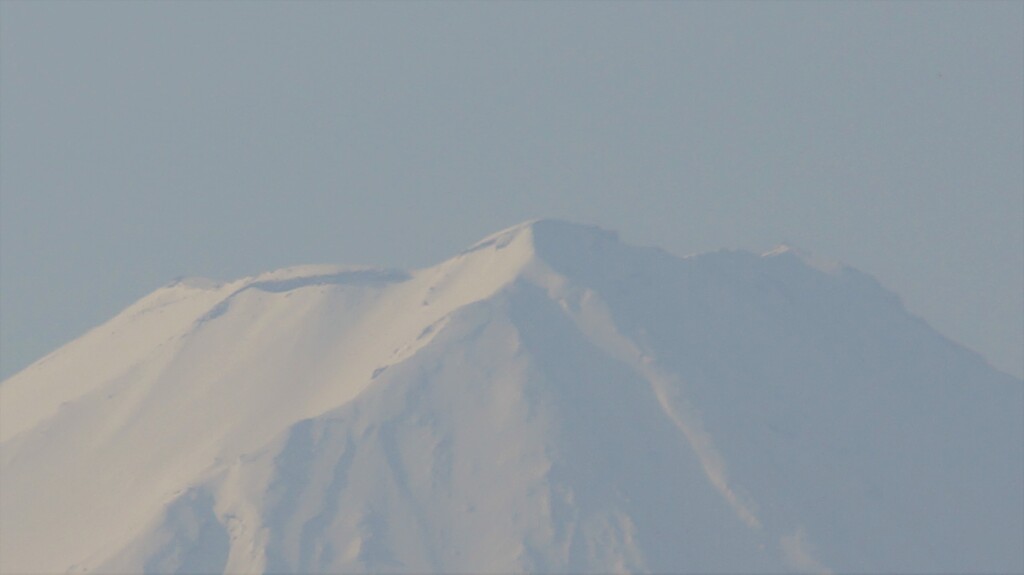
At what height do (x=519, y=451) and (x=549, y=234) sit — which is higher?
(x=549, y=234)

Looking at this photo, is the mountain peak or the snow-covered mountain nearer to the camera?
the snow-covered mountain

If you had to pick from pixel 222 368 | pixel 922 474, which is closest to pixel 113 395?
pixel 222 368

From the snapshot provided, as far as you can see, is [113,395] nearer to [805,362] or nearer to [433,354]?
[433,354]

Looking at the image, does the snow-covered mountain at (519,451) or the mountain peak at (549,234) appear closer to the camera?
the snow-covered mountain at (519,451)

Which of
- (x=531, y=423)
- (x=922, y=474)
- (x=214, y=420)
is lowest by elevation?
(x=922, y=474)

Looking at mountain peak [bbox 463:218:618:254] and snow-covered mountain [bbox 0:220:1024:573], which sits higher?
mountain peak [bbox 463:218:618:254]

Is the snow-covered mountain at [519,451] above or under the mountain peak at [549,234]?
under

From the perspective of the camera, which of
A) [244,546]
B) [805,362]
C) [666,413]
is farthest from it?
[805,362]

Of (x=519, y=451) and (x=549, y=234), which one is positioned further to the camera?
(x=549, y=234)
